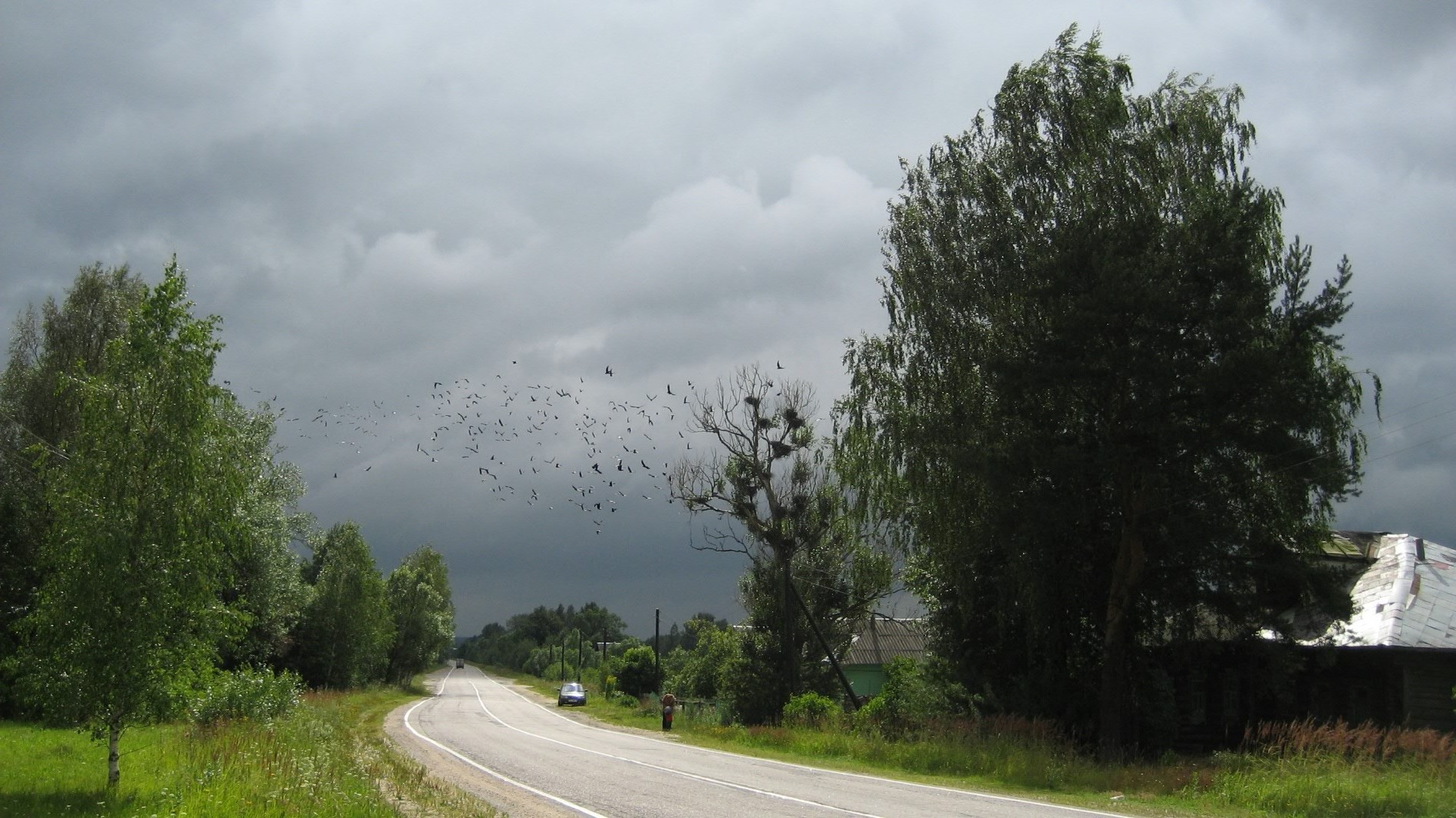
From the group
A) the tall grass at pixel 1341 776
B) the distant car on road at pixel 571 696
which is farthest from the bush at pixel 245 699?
the distant car on road at pixel 571 696

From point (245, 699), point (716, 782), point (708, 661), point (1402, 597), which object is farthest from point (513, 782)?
point (708, 661)

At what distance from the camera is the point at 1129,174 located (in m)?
24.2

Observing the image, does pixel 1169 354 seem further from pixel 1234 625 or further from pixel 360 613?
pixel 360 613

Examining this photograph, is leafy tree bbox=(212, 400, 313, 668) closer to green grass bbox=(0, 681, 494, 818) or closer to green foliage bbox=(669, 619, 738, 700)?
green grass bbox=(0, 681, 494, 818)

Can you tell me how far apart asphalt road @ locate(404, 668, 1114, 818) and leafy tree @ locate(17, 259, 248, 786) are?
18.7 ft

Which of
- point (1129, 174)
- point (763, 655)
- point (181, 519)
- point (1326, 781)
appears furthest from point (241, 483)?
point (763, 655)

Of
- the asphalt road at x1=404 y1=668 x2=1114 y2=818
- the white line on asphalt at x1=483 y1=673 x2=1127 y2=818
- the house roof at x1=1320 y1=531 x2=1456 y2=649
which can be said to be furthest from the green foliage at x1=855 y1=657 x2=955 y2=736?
the house roof at x1=1320 y1=531 x2=1456 y2=649

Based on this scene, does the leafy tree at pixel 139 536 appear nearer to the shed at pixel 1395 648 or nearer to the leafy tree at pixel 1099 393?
the leafy tree at pixel 1099 393

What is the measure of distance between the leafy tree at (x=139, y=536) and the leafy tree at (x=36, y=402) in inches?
668

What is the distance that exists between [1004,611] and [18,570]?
29.1 metres

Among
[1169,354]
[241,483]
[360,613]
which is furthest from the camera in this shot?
[360,613]

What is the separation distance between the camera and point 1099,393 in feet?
76.0

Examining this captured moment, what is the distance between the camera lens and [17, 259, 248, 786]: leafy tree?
14.7 metres

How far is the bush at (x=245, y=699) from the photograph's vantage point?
2371 centimetres
